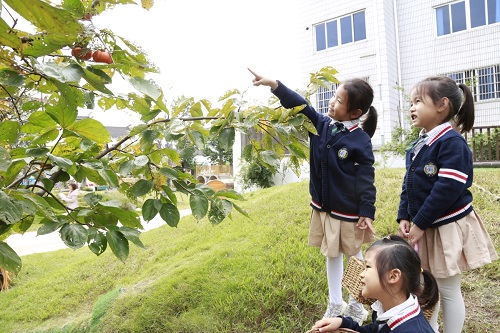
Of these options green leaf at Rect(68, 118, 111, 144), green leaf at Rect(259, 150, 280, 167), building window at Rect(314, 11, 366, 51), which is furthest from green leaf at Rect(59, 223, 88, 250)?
building window at Rect(314, 11, 366, 51)

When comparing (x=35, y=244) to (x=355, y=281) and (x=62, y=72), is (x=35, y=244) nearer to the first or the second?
(x=355, y=281)

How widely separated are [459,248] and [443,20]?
30.4 feet

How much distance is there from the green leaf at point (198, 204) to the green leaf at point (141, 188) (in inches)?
6.2

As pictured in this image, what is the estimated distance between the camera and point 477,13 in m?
8.89

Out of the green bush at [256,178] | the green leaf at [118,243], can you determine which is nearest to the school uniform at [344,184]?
the green leaf at [118,243]

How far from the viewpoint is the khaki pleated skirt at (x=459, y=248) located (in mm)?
1632

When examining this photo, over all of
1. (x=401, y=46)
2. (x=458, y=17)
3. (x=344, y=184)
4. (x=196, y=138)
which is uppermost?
(x=458, y=17)

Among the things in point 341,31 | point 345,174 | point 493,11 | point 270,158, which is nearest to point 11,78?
point 270,158

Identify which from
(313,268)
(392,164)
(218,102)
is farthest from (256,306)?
(392,164)

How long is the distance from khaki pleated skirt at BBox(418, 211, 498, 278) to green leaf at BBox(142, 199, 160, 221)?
1158 millimetres

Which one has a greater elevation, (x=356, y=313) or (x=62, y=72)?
(x=62, y=72)

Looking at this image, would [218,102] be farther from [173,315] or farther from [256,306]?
[173,315]

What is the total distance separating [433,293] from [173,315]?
1.78 m

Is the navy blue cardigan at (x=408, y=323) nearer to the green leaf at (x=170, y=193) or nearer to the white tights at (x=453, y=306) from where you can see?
the white tights at (x=453, y=306)
